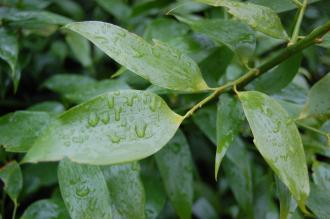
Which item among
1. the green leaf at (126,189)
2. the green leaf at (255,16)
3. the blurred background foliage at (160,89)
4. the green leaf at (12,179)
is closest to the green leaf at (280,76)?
the blurred background foliage at (160,89)

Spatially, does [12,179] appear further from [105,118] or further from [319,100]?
[319,100]

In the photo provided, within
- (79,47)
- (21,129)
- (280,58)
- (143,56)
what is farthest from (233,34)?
(79,47)

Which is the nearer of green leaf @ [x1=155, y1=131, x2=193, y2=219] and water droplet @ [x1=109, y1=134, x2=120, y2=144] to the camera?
water droplet @ [x1=109, y1=134, x2=120, y2=144]

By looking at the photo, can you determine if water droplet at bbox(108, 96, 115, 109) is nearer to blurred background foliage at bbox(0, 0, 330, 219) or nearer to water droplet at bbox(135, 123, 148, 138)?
water droplet at bbox(135, 123, 148, 138)

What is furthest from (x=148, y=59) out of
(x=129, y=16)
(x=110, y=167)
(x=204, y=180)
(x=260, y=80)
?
(x=204, y=180)

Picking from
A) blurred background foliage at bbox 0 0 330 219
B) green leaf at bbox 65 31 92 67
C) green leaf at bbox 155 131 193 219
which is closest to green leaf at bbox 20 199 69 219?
blurred background foliage at bbox 0 0 330 219
